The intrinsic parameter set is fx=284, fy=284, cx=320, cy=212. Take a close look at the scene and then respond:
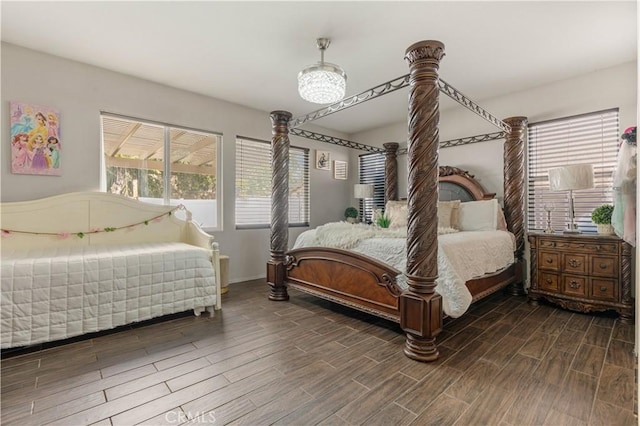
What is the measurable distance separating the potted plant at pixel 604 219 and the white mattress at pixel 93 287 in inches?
157

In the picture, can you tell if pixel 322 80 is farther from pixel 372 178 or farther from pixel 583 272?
pixel 372 178

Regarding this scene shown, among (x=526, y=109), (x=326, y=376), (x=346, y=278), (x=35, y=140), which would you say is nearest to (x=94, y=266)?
(x=35, y=140)

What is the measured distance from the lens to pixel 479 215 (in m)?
3.54

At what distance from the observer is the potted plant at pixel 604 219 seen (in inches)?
111

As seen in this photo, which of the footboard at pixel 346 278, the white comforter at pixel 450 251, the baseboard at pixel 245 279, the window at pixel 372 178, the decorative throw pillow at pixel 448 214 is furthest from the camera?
the window at pixel 372 178

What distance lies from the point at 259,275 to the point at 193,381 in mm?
2716

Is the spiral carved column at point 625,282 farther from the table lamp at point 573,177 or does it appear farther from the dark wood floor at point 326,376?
the table lamp at point 573,177

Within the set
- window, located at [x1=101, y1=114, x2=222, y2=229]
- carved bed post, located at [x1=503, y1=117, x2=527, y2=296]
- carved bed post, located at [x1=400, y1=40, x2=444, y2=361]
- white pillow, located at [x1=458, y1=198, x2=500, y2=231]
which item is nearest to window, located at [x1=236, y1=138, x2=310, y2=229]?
window, located at [x1=101, y1=114, x2=222, y2=229]

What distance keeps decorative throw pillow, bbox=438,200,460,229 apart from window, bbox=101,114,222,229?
119 inches

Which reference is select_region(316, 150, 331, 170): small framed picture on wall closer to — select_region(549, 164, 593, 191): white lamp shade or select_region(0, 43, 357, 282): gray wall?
select_region(0, 43, 357, 282): gray wall

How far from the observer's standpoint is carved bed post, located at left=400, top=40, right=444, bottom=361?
2.01m

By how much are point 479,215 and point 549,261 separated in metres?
0.84

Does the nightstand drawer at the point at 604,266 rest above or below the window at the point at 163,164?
below

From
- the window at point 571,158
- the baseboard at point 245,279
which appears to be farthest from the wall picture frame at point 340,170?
the window at point 571,158
